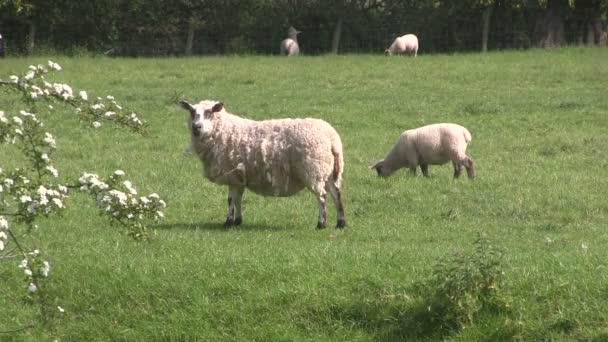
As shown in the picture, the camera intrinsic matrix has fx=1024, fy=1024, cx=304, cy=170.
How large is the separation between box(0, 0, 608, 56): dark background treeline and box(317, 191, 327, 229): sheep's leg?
26.3m

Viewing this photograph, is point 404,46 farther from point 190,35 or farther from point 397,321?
point 397,321

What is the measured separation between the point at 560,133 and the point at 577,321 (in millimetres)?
11997

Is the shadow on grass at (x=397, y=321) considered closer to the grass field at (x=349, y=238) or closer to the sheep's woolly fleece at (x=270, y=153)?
the grass field at (x=349, y=238)

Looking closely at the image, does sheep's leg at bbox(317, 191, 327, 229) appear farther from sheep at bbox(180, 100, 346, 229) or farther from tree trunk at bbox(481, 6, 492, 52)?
tree trunk at bbox(481, 6, 492, 52)

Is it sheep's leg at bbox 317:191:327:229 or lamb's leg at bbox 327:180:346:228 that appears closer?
sheep's leg at bbox 317:191:327:229

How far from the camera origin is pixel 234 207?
13.3m

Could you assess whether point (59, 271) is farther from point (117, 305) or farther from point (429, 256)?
point (429, 256)

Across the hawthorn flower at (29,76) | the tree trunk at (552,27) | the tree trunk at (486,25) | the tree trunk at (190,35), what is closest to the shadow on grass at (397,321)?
the hawthorn flower at (29,76)

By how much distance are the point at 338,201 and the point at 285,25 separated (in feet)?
101

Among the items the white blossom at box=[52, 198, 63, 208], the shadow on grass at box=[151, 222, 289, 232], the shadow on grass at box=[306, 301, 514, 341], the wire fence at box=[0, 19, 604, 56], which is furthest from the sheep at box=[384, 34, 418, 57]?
the white blossom at box=[52, 198, 63, 208]

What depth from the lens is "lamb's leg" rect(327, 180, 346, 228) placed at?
42.7 ft

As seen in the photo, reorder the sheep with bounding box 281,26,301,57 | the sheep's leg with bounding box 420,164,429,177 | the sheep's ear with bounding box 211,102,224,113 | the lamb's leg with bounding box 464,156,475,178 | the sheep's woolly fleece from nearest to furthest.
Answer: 1. the sheep's woolly fleece
2. the sheep's ear with bounding box 211,102,224,113
3. the lamb's leg with bounding box 464,156,475,178
4. the sheep's leg with bounding box 420,164,429,177
5. the sheep with bounding box 281,26,301,57

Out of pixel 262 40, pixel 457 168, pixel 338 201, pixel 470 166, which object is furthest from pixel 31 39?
pixel 338 201

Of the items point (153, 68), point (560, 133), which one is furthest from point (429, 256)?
point (153, 68)
